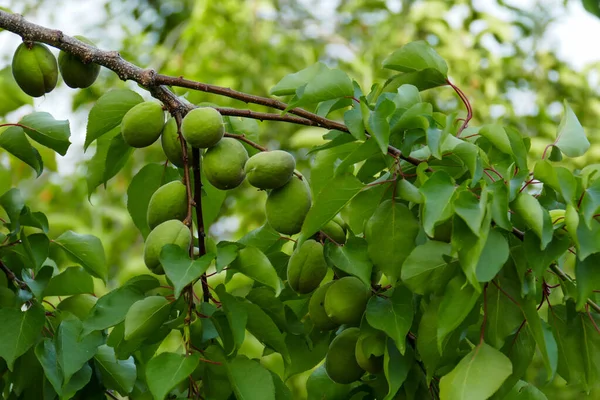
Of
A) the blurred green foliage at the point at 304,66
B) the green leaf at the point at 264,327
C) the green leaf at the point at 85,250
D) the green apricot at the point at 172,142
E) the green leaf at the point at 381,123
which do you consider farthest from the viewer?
the blurred green foliage at the point at 304,66

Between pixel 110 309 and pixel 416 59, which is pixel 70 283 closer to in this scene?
pixel 110 309

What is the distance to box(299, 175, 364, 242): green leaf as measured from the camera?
1.02 metres

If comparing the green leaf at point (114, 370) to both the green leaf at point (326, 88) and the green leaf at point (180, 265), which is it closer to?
the green leaf at point (180, 265)

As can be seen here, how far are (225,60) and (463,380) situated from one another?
136 inches

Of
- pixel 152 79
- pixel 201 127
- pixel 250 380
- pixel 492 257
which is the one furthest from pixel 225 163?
pixel 492 257

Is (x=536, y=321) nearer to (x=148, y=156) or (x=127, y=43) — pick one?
(x=148, y=156)

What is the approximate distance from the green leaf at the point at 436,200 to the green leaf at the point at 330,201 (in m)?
0.12

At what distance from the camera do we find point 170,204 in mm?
1167

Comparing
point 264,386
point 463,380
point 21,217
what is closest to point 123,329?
point 264,386

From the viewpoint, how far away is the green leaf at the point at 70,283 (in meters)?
1.31

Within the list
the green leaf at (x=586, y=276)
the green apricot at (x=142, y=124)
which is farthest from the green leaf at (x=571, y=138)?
the green apricot at (x=142, y=124)

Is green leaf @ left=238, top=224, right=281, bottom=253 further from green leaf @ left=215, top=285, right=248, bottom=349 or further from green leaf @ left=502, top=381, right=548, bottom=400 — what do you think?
green leaf @ left=502, top=381, right=548, bottom=400

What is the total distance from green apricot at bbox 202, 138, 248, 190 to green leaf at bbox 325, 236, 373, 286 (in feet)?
0.56

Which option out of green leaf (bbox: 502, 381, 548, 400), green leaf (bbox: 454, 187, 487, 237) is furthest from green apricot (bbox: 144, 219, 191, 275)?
green leaf (bbox: 502, 381, 548, 400)
